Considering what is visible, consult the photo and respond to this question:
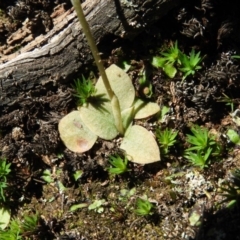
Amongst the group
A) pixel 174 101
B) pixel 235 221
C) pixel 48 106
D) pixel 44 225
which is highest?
pixel 48 106

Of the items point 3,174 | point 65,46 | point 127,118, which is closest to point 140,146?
point 127,118

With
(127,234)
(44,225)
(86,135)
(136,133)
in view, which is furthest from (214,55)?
(44,225)

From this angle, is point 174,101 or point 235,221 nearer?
point 235,221

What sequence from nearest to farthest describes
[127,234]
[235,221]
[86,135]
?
[235,221]
[127,234]
[86,135]

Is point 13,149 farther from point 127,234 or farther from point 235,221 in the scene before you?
point 235,221

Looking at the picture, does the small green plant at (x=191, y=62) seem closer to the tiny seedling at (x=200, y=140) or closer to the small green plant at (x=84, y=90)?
the tiny seedling at (x=200, y=140)

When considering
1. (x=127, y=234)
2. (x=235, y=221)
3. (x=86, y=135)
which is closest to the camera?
(x=235, y=221)

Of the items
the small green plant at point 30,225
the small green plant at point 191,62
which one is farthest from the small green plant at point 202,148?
the small green plant at point 30,225
